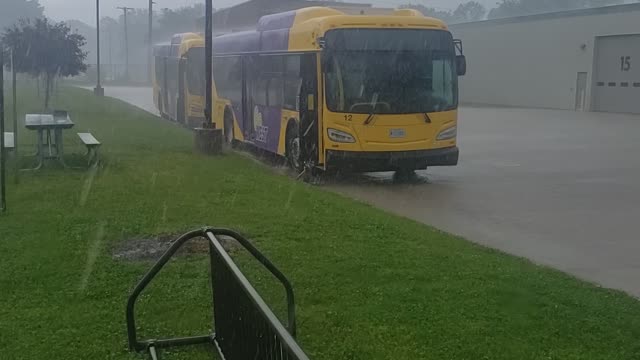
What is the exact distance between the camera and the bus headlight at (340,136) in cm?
1379

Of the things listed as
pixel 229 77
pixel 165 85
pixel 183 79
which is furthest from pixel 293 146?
pixel 165 85

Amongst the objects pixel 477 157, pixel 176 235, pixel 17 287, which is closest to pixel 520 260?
pixel 176 235

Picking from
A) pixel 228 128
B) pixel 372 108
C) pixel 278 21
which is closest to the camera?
pixel 372 108

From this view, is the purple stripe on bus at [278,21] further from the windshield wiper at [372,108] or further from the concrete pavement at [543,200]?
the concrete pavement at [543,200]

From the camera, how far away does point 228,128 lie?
66.5 feet

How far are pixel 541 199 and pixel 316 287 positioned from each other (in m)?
6.95

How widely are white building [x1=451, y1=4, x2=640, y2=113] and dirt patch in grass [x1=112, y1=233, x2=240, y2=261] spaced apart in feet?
112

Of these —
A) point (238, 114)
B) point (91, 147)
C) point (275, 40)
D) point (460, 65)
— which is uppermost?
point (275, 40)

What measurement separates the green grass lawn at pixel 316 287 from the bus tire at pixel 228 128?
356 inches

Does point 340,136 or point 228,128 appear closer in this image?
point 340,136

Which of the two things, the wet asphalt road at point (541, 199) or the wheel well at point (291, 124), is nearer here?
the wet asphalt road at point (541, 199)

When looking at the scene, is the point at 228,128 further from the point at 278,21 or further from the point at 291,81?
the point at 291,81

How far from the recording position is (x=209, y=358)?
5137 mm

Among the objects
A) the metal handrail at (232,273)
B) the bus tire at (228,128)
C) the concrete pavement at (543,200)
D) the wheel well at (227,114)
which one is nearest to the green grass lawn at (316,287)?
the metal handrail at (232,273)
